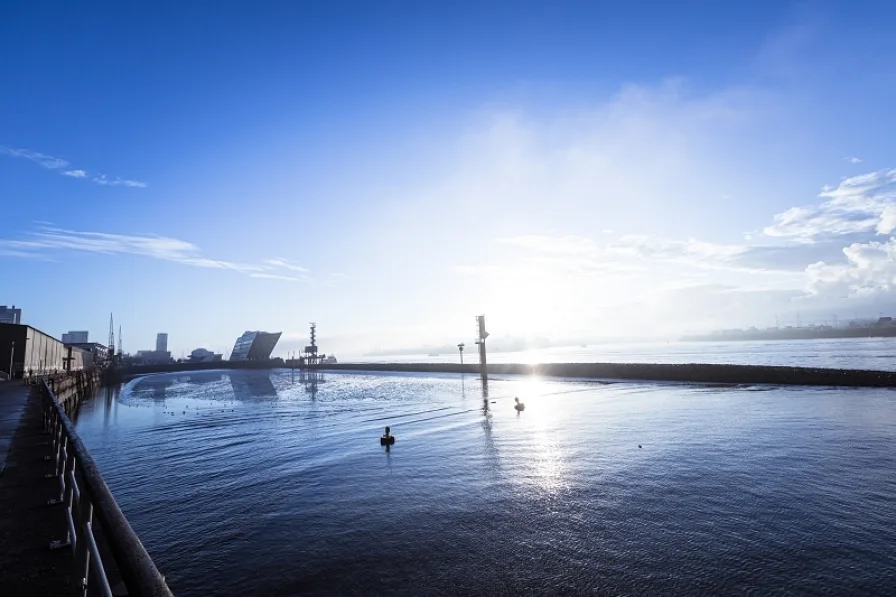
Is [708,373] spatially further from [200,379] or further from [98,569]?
[200,379]

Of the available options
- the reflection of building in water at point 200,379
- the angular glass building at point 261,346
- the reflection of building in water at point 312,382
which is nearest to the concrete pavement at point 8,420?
the reflection of building in water at point 312,382

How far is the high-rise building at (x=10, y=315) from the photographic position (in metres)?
160

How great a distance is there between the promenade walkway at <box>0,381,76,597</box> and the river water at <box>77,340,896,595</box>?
230 centimetres

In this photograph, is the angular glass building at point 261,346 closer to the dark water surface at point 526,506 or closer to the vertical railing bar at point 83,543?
the dark water surface at point 526,506

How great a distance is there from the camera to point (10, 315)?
165 meters

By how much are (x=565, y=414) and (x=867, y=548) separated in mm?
18184

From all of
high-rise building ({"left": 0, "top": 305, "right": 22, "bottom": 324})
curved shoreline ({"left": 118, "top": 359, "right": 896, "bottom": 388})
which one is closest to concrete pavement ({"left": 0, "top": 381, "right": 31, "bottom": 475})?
curved shoreline ({"left": 118, "top": 359, "right": 896, "bottom": 388})

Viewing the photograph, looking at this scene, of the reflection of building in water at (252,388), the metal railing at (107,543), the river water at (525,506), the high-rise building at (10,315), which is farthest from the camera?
the high-rise building at (10,315)

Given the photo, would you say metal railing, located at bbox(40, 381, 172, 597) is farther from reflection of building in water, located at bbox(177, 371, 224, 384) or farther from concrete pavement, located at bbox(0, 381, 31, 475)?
reflection of building in water, located at bbox(177, 371, 224, 384)

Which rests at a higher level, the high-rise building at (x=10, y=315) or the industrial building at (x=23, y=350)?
the high-rise building at (x=10, y=315)

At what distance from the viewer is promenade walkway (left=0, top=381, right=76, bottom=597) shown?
4.70m

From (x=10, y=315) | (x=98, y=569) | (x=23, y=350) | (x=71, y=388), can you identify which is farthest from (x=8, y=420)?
(x=10, y=315)

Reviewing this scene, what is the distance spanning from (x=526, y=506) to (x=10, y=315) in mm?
224006

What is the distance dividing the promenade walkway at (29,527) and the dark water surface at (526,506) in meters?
2.29
